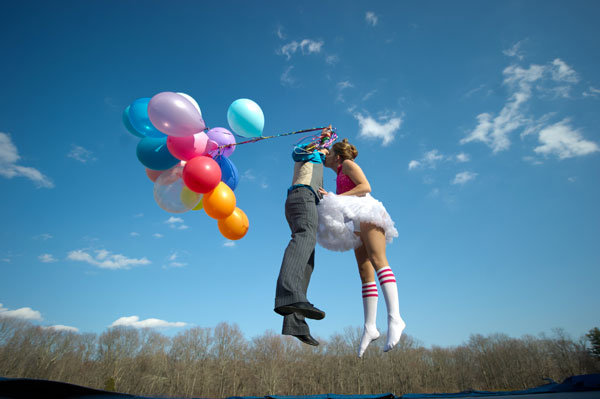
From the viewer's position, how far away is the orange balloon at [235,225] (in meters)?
3.36

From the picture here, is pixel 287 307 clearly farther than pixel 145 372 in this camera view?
No

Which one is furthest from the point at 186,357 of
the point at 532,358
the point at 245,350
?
the point at 532,358

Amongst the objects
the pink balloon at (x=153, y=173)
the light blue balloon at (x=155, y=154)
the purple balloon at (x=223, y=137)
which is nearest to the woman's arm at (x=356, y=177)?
the purple balloon at (x=223, y=137)

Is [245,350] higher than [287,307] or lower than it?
higher

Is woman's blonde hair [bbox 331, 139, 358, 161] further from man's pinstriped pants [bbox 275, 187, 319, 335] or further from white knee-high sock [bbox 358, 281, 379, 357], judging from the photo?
white knee-high sock [bbox 358, 281, 379, 357]

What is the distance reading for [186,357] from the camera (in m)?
34.2

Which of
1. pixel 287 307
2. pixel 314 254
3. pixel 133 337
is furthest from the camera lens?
pixel 133 337

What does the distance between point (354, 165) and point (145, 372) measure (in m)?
36.7

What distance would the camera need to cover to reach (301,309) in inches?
85.5

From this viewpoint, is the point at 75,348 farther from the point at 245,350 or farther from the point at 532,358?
the point at 532,358

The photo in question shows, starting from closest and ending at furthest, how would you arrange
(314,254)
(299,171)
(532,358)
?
(314,254) < (299,171) < (532,358)

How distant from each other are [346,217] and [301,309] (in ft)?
3.23

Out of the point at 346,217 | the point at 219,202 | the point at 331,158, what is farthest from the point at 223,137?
the point at 346,217

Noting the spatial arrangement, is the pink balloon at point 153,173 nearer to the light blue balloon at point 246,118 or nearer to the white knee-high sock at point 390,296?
the light blue balloon at point 246,118
